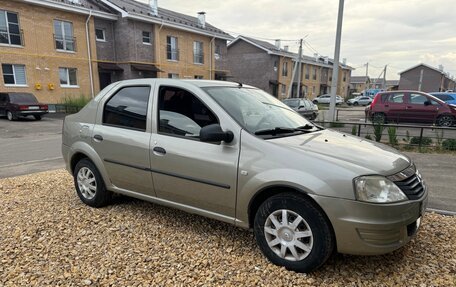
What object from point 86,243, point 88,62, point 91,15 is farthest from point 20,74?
point 86,243

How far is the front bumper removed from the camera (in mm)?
2557

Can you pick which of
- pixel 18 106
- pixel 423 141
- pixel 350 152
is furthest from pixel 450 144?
pixel 18 106

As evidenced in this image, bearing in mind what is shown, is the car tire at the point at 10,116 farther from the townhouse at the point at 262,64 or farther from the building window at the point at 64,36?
the townhouse at the point at 262,64

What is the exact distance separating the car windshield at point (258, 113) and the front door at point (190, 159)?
214mm

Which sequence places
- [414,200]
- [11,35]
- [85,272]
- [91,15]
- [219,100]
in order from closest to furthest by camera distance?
[414,200]
[85,272]
[219,100]
[11,35]
[91,15]

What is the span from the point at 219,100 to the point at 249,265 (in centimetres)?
162

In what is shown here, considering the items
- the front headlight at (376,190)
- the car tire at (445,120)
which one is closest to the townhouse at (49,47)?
the car tire at (445,120)

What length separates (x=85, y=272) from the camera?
9.64ft

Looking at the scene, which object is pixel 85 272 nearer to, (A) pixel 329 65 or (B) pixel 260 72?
(B) pixel 260 72

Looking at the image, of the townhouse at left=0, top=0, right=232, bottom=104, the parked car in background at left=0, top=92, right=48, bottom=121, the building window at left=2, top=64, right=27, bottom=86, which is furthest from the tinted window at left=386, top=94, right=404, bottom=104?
the building window at left=2, top=64, right=27, bottom=86

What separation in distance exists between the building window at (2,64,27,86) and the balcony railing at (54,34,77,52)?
2714 millimetres

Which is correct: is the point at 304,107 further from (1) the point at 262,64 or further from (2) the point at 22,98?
(1) the point at 262,64

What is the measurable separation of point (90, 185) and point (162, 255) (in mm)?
1781

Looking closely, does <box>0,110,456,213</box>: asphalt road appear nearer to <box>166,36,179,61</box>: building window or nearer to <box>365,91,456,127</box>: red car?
<box>365,91,456,127</box>: red car
